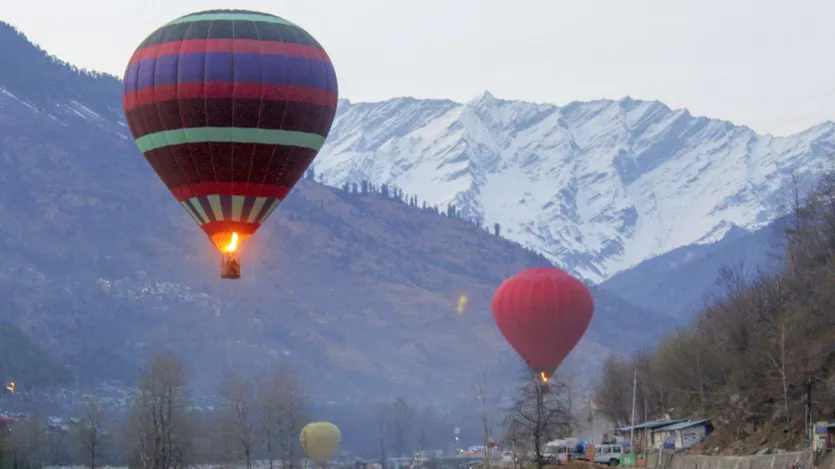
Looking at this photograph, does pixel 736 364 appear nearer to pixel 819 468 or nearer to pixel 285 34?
pixel 819 468

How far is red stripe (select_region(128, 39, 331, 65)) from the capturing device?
64.8m

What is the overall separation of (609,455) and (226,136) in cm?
3675

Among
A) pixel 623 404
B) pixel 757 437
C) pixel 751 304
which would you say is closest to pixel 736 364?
pixel 751 304

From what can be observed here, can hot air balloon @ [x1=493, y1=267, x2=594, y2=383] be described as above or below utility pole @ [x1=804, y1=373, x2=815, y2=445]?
above

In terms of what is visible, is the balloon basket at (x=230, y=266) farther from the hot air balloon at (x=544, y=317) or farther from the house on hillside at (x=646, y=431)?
the hot air balloon at (x=544, y=317)

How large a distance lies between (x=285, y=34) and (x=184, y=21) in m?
4.04

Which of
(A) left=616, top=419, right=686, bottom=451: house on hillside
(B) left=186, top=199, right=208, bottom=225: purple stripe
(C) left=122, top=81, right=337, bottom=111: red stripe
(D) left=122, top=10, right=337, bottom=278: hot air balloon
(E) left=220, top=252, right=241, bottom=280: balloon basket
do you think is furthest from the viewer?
(A) left=616, top=419, right=686, bottom=451: house on hillside

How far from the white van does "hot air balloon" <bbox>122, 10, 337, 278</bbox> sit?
3155 centimetres

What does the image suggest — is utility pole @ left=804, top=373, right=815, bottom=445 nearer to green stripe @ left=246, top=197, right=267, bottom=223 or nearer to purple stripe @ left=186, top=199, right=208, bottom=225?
green stripe @ left=246, top=197, right=267, bottom=223

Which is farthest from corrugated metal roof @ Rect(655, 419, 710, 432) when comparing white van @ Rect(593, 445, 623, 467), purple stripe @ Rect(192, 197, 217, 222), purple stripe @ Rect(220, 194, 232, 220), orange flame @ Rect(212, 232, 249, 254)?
purple stripe @ Rect(192, 197, 217, 222)

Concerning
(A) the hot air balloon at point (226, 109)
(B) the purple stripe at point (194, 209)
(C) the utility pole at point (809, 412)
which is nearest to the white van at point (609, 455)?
(C) the utility pole at point (809, 412)

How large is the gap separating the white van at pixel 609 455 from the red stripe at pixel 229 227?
1245 inches

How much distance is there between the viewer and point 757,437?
79.2m

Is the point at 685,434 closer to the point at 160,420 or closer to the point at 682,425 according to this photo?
the point at 682,425
